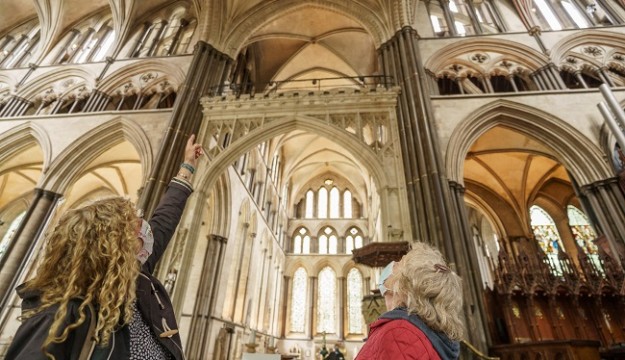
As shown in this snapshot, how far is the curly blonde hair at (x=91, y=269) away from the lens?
2.90 ft

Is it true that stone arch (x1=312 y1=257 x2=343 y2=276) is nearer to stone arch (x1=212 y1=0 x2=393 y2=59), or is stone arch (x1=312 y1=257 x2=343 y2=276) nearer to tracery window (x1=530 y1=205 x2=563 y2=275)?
tracery window (x1=530 y1=205 x2=563 y2=275)

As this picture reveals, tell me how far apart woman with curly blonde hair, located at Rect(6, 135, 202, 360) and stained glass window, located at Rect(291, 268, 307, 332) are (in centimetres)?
1817

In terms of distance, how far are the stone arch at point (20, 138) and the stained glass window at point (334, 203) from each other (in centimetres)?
1544

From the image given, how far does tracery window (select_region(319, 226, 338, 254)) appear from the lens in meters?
19.9

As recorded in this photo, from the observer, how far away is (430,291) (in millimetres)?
1332

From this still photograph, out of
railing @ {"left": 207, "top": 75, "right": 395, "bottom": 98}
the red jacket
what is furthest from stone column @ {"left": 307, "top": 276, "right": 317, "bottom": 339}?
the red jacket

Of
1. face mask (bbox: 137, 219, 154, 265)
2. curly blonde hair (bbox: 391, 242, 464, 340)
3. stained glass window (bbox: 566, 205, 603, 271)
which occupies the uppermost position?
stained glass window (bbox: 566, 205, 603, 271)

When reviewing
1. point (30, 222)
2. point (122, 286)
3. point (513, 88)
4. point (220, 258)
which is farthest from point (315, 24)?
point (122, 286)

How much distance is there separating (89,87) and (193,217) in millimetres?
6638

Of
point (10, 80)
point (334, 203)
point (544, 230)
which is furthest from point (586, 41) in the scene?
point (10, 80)

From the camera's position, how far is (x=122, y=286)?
3.19 feet

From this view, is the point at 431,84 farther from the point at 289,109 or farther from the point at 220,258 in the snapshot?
the point at 220,258

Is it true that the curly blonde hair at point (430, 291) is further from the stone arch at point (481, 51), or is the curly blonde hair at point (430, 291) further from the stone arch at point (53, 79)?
the stone arch at point (53, 79)

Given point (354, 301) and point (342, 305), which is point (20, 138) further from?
point (354, 301)
